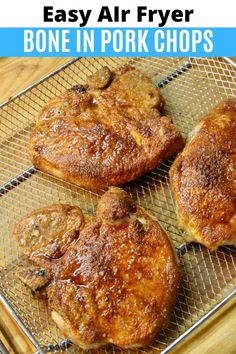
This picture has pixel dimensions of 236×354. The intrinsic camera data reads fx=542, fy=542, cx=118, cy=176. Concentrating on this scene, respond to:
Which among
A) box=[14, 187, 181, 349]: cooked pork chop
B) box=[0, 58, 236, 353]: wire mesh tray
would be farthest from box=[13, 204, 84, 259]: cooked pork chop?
box=[0, 58, 236, 353]: wire mesh tray

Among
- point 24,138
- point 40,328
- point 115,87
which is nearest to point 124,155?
point 115,87

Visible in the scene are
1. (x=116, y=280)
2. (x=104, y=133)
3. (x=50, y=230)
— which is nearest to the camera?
(x=116, y=280)

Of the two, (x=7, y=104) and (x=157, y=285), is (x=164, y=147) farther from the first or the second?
(x=7, y=104)

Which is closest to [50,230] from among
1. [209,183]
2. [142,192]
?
[142,192]

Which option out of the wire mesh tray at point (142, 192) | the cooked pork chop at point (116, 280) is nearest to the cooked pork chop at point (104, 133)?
the wire mesh tray at point (142, 192)

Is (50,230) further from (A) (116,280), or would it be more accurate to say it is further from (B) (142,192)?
(B) (142,192)

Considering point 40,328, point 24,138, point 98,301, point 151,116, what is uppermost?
point 151,116
